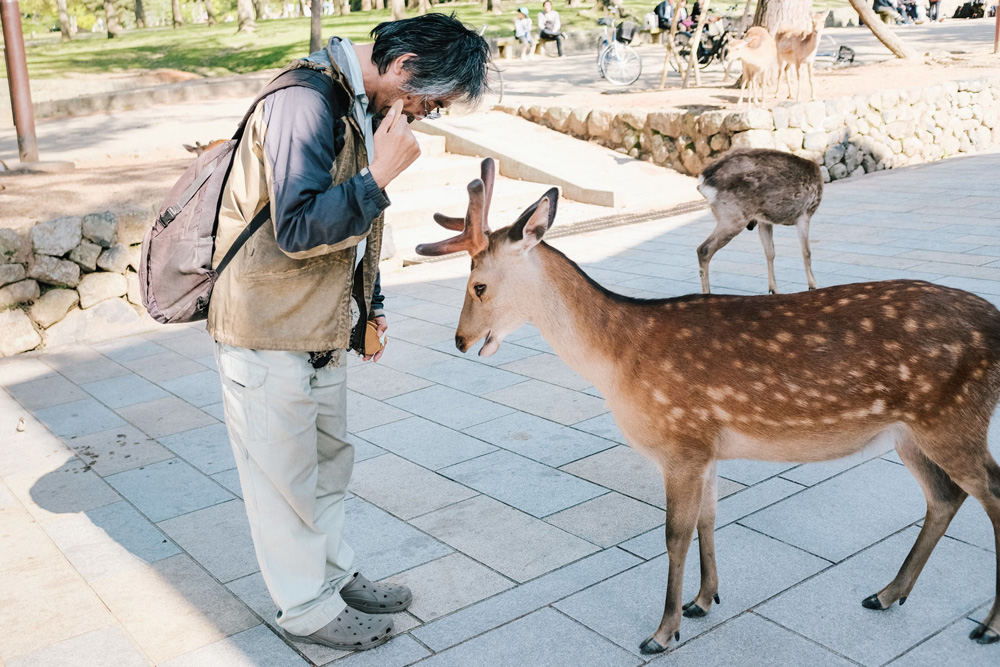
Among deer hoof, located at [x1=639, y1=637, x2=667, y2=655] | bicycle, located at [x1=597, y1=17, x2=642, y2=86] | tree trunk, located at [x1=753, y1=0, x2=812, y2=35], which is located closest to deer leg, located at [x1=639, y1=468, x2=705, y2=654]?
deer hoof, located at [x1=639, y1=637, x2=667, y2=655]

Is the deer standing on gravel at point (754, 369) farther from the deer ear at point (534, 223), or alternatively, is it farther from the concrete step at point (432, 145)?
the concrete step at point (432, 145)

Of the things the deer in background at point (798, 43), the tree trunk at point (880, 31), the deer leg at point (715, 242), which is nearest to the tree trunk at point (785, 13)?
the deer in background at point (798, 43)

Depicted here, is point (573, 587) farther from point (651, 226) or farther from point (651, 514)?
point (651, 226)

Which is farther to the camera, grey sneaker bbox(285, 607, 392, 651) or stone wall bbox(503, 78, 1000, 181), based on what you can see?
stone wall bbox(503, 78, 1000, 181)

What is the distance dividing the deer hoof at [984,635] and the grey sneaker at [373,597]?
6.05 feet

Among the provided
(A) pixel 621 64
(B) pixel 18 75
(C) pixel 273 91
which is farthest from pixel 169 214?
(A) pixel 621 64

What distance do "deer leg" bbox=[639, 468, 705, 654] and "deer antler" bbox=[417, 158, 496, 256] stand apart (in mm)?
983

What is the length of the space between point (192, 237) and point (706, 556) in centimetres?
195

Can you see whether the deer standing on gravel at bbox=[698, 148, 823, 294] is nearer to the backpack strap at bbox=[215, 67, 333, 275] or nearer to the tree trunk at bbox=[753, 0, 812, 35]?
the backpack strap at bbox=[215, 67, 333, 275]

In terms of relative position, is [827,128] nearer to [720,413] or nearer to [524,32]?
[720,413]

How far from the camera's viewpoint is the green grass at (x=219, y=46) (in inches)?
971

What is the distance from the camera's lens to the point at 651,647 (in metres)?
2.91

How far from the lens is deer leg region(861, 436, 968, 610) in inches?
120

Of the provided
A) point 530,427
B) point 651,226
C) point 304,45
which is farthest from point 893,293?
point 304,45
